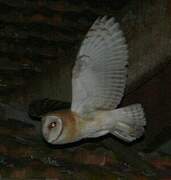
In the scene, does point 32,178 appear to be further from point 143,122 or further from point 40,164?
point 143,122

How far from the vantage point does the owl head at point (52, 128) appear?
4.68 metres

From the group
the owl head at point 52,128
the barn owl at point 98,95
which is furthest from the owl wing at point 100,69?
the owl head at point 52,128

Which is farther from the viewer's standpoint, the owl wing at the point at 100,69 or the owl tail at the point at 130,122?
the owl tail at the point at 130,122

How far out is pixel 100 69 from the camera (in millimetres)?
4660

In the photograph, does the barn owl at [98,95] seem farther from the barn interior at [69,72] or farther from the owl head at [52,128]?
the barn interior at [69,72]

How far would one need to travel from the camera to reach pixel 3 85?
5551 millimetres

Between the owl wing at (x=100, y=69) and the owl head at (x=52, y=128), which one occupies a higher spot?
the owl wing at (x=100, y=69)

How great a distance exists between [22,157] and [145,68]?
915 mm

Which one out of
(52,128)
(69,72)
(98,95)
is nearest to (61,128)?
(52,128)

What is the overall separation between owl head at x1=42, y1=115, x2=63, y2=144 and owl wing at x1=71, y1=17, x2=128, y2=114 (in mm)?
128

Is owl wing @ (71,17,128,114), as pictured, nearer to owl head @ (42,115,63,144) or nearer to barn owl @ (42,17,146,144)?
barn owl @ (42,17,146,144)

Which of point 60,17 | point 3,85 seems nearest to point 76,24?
point 60,17

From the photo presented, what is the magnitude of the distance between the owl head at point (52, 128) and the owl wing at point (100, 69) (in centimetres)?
13

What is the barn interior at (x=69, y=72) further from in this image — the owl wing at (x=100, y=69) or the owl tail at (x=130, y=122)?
the owl wing at (x=100, y=69)
